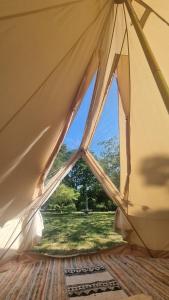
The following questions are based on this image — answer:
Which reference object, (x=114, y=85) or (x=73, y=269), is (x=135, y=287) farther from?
(x=114, y=85)

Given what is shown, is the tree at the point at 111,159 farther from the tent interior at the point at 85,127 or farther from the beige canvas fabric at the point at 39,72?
the beige canvas fabric at the point at 39,72

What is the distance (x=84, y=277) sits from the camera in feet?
8.89

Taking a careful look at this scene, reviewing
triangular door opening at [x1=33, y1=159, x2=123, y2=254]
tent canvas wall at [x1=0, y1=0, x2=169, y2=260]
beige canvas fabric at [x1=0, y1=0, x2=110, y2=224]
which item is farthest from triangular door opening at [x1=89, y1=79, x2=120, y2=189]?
triangular door opening at [x1=33, y1=159, x2=123, y2=254]

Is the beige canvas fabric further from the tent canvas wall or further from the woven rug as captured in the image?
the woven rug

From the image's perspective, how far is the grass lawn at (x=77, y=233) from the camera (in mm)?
4861

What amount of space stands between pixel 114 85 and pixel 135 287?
5.99ft

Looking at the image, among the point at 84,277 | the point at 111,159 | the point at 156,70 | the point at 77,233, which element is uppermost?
the point at 111,159

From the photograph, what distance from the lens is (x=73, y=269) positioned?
303 cm

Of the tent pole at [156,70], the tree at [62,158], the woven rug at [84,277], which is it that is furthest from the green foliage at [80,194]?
the tent pole at [156,70]

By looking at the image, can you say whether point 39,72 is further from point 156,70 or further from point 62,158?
point 62,158

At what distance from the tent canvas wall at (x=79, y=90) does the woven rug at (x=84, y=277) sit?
385 millimetres

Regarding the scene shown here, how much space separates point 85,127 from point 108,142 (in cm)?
51

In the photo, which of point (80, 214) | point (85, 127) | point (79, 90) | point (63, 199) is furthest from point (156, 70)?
point (80, 214)

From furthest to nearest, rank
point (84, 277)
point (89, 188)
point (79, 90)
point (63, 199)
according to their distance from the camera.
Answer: point (63, 199), point (89, 188), point (84, 277), point (79, 90)
